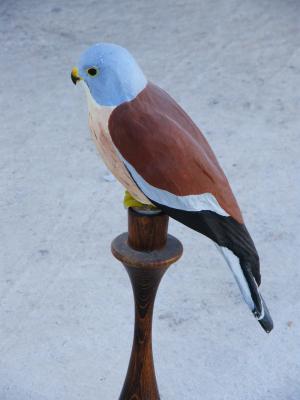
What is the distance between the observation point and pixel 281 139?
2.14m

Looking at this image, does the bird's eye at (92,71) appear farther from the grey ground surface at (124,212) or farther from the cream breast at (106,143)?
the grey ground surface at (124,212)

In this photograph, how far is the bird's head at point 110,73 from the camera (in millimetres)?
953

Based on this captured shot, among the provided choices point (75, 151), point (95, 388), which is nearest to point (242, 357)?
point (95, 388)

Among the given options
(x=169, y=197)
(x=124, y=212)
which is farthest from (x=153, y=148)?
(x=124, y=212)

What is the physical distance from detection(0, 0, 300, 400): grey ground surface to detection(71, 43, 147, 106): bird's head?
0.60 metres

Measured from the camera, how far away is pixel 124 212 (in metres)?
1.81

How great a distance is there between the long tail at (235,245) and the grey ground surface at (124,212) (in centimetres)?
41

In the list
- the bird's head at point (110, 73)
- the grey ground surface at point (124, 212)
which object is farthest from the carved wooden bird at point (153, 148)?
the grey ground surface at point (124, 212)

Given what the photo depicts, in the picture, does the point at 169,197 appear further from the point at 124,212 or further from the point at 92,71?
the point at 124,212

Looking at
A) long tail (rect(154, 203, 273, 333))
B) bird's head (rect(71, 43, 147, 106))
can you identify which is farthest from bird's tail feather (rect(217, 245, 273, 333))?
bird's head (rect(71, 43, 147, 106))

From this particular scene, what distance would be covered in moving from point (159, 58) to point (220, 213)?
160 cm

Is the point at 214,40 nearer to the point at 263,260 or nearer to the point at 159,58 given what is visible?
the point at 159,58

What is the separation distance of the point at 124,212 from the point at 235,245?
2.72ft

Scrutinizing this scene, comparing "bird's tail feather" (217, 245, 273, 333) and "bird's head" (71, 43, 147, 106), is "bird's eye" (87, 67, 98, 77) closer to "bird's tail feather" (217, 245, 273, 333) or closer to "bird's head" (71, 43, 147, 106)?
"bird's head" (71, 43, 147, 106)
